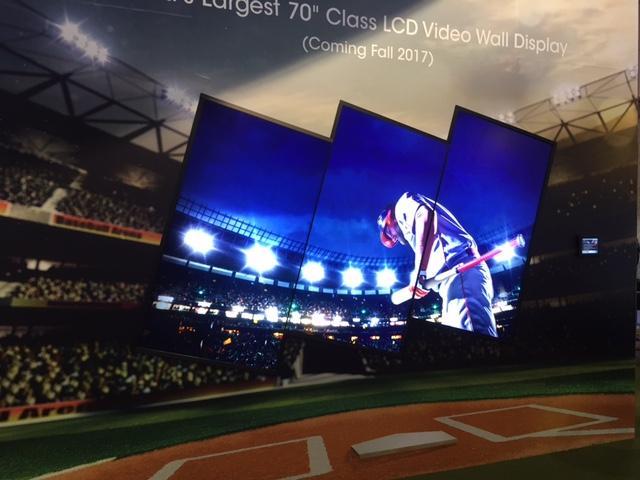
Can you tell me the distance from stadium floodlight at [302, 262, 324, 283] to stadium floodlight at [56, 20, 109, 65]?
1.32 meters

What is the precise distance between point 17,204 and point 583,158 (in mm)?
3138

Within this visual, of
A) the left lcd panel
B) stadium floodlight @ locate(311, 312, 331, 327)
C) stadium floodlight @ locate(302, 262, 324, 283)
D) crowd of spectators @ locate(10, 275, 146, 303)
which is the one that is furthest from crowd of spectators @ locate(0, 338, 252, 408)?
stadium floodlight @ locate(302, 262, 324, 283)

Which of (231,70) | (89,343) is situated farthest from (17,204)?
(231,70)

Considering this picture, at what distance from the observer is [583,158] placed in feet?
9.43

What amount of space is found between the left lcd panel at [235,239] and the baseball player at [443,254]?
0.52 m

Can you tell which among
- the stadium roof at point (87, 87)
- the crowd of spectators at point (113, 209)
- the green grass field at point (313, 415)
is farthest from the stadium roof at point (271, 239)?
the green grass field at point (313, 415)

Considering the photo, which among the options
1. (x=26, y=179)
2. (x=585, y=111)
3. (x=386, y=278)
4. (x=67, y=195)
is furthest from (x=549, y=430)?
(x=26, y=179)

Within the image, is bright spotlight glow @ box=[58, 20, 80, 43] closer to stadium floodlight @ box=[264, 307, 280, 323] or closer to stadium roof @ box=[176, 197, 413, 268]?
stadium roof @ box=[176, 197, 413, 268]

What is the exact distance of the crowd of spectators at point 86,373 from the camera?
1.89 metres

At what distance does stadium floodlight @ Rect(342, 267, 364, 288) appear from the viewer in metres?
2.41

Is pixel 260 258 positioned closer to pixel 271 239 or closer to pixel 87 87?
pixel 271 239

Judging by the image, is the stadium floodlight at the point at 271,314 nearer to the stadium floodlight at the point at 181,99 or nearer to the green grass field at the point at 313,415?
the green grass field at the point at 313,415

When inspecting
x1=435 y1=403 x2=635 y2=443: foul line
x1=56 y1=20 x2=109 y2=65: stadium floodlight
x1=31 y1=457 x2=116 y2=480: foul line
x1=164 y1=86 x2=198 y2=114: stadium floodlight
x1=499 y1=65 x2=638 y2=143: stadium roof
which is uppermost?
x1=499 y1=65 x2=638 y2=143: stadium roof

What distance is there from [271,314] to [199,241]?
0.51 metres
